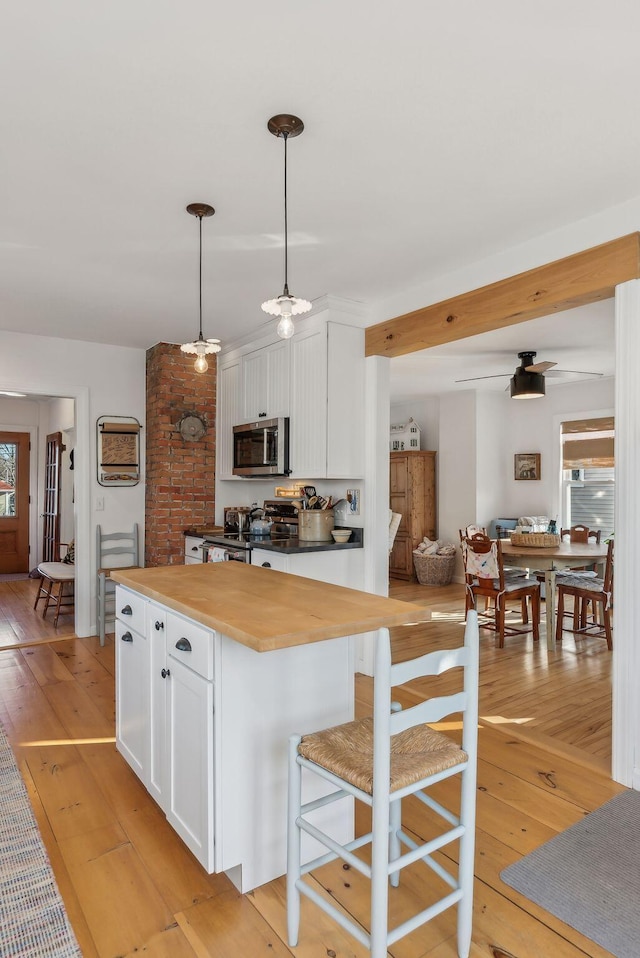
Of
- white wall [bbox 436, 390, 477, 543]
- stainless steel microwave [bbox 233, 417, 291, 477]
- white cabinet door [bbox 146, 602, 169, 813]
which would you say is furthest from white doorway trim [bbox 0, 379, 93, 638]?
white wall [bbox 436, 390, 477, 543]

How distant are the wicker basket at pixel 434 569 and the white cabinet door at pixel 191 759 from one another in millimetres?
5726

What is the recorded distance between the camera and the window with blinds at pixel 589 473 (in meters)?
6.71

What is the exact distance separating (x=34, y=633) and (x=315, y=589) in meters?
3.92

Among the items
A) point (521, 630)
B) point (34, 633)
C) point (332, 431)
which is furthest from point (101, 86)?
point (521, 630)

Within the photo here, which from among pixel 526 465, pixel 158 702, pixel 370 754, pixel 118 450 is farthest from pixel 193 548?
pixel 526 465

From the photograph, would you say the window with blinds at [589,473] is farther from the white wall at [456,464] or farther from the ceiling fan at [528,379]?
the ceiling fan at [528,379]

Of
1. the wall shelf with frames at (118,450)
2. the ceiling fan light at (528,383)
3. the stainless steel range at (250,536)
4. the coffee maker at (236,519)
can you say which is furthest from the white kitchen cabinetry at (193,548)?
the ceiling fan light at (528,383)

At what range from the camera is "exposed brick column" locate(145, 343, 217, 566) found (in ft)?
17.1

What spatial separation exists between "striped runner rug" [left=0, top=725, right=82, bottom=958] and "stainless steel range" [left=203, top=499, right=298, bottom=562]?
2183 millimetres

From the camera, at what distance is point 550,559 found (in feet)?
16.0

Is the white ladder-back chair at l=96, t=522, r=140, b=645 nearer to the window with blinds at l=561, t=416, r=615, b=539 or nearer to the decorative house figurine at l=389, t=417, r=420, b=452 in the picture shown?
the decorative house figurine at l=389, t=417, r=420, b=452

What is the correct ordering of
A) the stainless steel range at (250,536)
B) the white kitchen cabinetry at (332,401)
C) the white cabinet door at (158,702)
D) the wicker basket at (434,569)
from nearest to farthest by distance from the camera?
the white cabinet door at (158,702) < the white kitchen cabinetry at (332,401) < the stainless steel range at (250,536) < the wicker basket at (434,569)

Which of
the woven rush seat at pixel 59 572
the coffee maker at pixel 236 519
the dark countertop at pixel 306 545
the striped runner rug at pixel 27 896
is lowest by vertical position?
the striped runner rug at pixel 27 896

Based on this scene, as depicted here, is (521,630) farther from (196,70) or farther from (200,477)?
(196,70)
